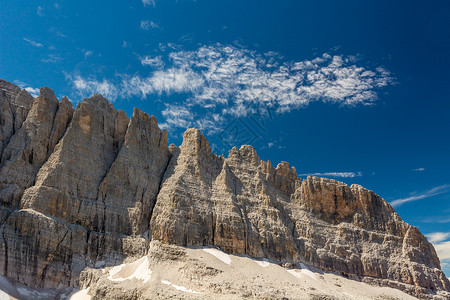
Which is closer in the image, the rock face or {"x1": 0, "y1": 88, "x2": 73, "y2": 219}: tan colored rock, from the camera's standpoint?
the rock face

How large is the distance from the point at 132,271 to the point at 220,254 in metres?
14.6

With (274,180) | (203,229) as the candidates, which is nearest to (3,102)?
(203,229)

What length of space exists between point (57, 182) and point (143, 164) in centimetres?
1685

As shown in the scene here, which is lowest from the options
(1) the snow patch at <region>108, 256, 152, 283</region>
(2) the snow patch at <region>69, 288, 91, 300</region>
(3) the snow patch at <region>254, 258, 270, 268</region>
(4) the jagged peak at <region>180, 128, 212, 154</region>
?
(2) the snow patch at <region>69, 288, 91, 300</region>

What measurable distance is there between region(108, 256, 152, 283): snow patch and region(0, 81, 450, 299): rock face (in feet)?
7.28

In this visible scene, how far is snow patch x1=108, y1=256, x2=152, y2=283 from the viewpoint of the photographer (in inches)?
2004

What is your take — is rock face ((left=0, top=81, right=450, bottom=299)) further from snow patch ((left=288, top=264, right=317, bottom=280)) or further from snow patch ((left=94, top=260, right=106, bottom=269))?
snow patch ((left=288, top=264, right=317, bottom=280))

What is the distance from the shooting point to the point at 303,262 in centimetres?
6800

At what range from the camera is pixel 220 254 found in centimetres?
5991

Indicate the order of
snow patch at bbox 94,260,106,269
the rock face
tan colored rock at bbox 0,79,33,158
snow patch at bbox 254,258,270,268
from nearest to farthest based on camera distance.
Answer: the rock face → snow patch at bbox 94,260,106,269 → tan colored rock at bbox 0,79,33,158 → snow patch at bbox 254,258,270,268

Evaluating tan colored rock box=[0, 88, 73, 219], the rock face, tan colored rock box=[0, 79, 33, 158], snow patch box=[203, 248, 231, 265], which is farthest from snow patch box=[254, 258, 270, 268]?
tan colored rock box=[0, 79, 33, 158]

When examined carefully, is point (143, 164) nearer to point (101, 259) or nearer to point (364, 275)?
point (101, 259)

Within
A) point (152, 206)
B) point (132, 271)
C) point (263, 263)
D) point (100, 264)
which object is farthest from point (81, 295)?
point (263, 263)

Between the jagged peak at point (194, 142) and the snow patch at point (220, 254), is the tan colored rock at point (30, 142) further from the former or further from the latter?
the snow patch at point (220, 254)
